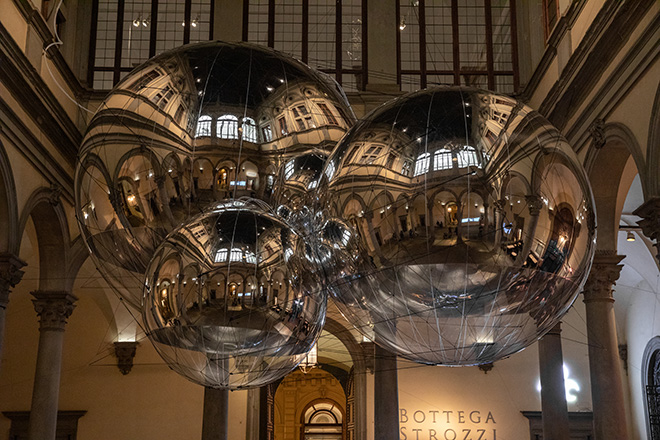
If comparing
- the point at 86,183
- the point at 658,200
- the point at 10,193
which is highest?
the point at 10,193

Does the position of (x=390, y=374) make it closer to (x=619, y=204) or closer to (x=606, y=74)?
(x=619, y=204)

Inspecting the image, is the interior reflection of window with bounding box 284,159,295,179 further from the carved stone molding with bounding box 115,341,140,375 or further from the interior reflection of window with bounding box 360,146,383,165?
the carved stone molding with bounding box 115,341,140,375

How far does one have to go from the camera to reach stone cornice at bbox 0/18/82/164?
10.7 metres

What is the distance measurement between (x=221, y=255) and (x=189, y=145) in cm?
41

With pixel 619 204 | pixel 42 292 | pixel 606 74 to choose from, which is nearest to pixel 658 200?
pixel 606 74

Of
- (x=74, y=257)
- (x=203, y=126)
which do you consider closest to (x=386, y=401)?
(x=74, y=257)

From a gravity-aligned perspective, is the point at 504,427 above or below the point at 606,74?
below

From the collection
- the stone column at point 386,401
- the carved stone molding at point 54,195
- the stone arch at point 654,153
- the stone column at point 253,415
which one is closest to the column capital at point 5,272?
the carved stone molding at point 54,195

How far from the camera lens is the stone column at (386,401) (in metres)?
12.7

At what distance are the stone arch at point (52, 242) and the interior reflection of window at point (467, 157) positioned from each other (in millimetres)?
12120

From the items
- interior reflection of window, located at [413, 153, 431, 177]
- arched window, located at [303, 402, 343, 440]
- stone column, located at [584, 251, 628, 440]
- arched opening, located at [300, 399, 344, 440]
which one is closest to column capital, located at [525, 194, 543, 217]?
interior reflection of window, located at [413, 153, 431, 177]

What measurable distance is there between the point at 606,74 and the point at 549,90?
224 centimetres

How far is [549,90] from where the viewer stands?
496 inches

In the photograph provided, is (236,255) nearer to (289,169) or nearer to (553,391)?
(289,169)
